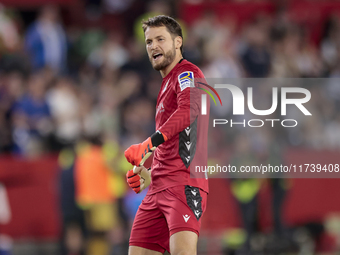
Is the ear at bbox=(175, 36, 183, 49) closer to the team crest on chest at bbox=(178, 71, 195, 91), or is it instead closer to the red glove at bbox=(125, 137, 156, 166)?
the team crest on chest at bbox=(178, 71, 195, 91)

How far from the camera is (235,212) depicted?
9203 millimetres

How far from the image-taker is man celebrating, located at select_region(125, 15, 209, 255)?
4098 mm

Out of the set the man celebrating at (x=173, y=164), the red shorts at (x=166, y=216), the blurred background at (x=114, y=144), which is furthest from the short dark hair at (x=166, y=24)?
the blurred background at (x=114, y=144)

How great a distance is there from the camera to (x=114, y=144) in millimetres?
8922

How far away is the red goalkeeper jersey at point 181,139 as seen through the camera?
4188 millimetres

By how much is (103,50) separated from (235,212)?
170 inches

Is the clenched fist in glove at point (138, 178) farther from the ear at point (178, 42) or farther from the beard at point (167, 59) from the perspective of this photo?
the ear at point (178, 42)

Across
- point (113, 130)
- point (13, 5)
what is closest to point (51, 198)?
point (113, 130)

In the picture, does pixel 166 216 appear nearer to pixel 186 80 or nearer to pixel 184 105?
pixel 184 105

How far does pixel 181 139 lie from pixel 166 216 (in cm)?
64

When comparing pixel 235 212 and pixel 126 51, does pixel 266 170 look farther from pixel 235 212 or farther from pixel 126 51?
pixel 126 51

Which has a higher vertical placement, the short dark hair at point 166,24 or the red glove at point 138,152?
the short dark hair at point 166,24

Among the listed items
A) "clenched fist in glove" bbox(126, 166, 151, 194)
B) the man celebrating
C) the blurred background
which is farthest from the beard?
the blurred background

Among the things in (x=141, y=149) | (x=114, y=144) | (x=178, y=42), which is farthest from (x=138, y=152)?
(x=114, y=144)
